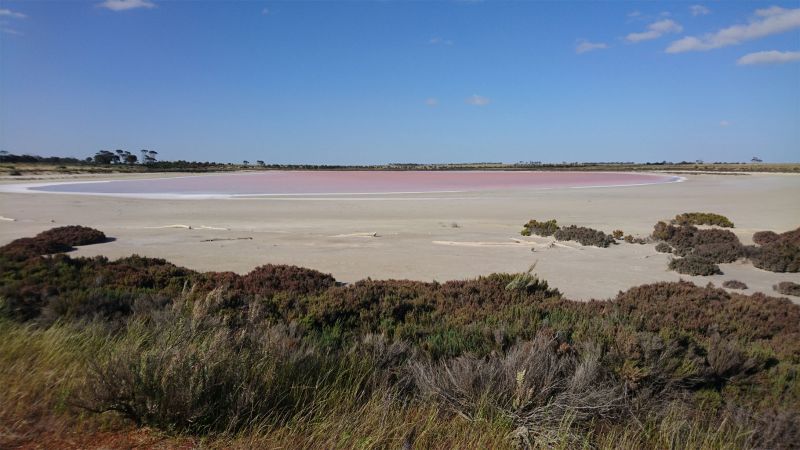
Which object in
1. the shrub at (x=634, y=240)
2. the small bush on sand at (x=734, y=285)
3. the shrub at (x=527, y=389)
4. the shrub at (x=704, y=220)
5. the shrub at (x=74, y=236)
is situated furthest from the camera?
the shrub at (x=704, y=220)

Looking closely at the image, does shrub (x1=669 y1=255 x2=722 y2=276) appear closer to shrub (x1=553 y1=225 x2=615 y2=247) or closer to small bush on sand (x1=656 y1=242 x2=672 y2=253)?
small bush on sand (x1=656 y1=242 x2=672 y2=253)

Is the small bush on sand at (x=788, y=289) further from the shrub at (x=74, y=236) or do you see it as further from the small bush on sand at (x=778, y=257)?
the shrub at (x=74, y=236)

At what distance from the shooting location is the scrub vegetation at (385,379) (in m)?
2.73

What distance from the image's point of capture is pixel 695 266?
33.3 ft

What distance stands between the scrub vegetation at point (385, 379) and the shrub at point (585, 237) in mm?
7790

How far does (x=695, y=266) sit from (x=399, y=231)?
8138mm

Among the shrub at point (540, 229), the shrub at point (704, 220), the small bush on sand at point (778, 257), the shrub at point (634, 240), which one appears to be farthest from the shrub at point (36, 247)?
the shrub at point (704, 220)

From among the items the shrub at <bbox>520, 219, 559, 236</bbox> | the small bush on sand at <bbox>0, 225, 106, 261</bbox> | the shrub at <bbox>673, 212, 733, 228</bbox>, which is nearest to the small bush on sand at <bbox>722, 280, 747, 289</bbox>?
the shrub at <bbox>520, 219, 559, 236</bbox>

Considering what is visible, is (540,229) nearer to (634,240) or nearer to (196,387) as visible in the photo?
(634,240)

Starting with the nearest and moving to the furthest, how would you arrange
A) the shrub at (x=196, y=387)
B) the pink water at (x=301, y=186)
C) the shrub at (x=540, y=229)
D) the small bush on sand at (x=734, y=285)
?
the shrub at (x=196, y=387), the small bush on sand at (x=734, y=285), the shrub at (x=540, y=229), the pink water at (x=301, y=186)

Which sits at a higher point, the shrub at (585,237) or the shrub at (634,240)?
the shrub at (585,237)

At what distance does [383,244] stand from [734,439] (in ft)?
35.4

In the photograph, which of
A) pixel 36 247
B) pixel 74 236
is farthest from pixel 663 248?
pixel 74 236

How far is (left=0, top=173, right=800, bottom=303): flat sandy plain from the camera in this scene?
33.9ft
